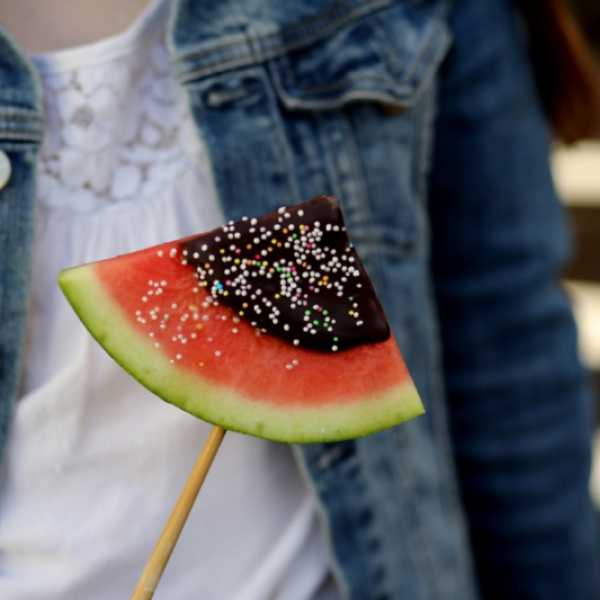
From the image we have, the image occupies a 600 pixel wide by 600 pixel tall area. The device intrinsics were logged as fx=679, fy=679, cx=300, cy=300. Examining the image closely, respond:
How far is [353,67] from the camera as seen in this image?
875 mm

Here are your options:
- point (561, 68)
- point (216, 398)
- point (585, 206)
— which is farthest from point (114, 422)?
point (585, 206)

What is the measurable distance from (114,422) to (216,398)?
20 centimetres

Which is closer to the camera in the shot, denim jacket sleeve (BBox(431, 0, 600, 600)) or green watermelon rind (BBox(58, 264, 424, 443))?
green watermelon rind (BBox(58, 264, 424, 443))

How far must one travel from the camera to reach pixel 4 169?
0.70 meters

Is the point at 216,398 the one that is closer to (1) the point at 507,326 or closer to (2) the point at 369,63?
(2) the point at 369,63

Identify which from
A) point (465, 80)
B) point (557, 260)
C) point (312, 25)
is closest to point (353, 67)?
point (312, 25)

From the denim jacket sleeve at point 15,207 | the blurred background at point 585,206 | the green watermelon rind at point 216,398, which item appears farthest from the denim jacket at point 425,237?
the blurred background at point 585,206

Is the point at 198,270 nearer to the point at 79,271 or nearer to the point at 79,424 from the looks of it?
the point at 79,271

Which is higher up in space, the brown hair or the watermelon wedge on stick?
the watermelon wedge on stick

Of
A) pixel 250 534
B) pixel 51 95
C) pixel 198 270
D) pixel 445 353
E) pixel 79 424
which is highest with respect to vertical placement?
pixel 51 95

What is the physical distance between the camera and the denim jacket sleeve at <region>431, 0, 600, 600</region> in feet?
3.32

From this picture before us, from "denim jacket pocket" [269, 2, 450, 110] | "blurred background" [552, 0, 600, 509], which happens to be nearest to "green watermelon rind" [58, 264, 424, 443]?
"denim jacket pocket" [269, 2, 450, 110]

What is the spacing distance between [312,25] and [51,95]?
1.09 ft

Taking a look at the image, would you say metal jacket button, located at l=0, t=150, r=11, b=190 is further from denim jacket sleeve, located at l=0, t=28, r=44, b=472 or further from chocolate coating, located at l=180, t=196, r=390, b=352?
chocolate coating, located at l=180, t=196, r=390, b=352
